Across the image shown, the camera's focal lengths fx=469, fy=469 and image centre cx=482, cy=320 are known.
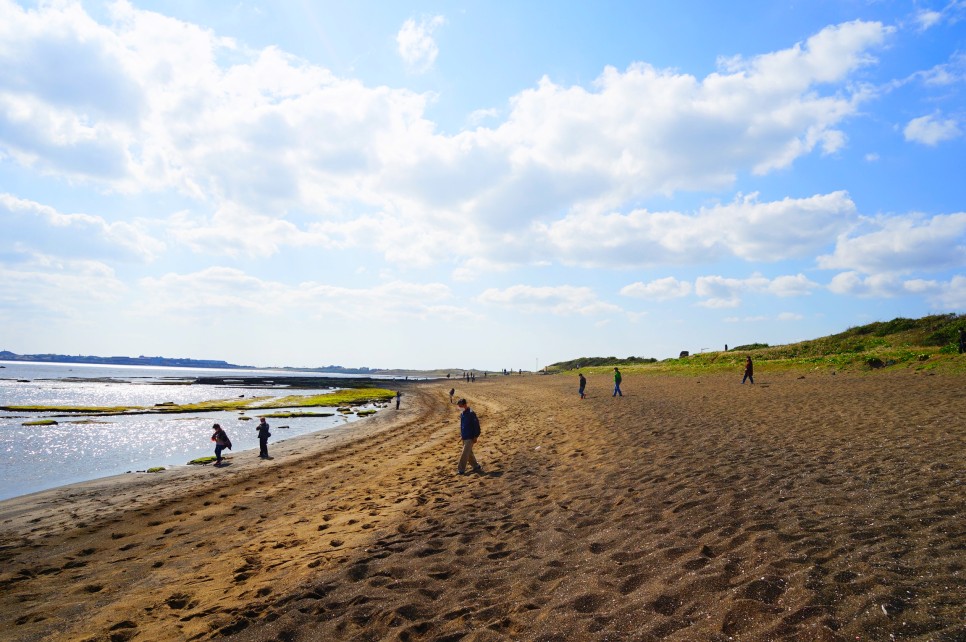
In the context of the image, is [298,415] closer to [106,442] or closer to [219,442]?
[106,442]

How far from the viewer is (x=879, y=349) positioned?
1497 inches

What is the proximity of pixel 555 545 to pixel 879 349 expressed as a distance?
43.3 m

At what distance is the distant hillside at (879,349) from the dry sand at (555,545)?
56.9 ft

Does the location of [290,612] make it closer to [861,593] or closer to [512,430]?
[861,593]

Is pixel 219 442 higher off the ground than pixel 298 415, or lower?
higher

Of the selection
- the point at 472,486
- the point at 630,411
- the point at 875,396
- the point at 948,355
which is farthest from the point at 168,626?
the point at 948,355

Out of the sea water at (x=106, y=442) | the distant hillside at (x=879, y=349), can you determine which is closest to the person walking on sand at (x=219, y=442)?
the sea water at (x=106, y=442)

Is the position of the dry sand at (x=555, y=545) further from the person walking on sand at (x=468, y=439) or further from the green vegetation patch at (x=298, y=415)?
the green vegetation patch at (x=298, y=415)

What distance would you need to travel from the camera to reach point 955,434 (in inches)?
476

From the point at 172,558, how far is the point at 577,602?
919 cm

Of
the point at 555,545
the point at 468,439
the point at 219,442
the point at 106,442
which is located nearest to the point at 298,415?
the point at 106,442

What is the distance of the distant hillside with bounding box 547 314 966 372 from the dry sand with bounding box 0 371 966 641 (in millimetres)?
17341

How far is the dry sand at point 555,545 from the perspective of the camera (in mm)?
5340

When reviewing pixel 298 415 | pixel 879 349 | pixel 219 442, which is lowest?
pixel 298 415
